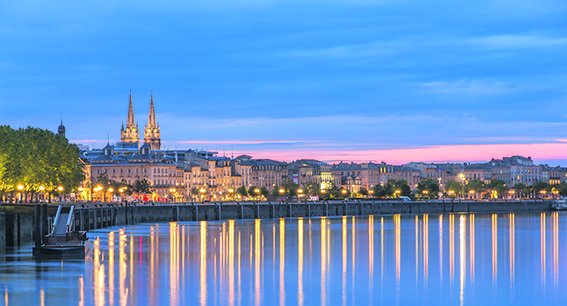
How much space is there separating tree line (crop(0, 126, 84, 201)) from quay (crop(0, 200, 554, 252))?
3.50 meters

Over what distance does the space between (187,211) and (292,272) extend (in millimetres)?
79392

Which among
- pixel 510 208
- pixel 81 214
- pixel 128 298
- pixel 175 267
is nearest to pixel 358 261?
pixel 175 267

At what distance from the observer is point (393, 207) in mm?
176875

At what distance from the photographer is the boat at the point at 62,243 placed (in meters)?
60.2

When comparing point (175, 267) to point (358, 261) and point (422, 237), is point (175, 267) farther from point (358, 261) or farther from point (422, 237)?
point (422, 237)

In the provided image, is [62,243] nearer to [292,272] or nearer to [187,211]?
[292,272]

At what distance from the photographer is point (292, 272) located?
2279 inches

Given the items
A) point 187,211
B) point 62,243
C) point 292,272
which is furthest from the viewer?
point 187,211

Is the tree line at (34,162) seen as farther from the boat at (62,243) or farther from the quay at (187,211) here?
the boat at (62,243)

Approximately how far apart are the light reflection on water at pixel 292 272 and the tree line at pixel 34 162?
519 inches

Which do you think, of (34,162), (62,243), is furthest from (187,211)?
(62,243)

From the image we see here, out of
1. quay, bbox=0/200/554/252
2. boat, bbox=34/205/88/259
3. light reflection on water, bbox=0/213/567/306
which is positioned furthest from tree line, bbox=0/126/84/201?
boat, bbox=34/205/88/259

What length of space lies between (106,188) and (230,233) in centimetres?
10188

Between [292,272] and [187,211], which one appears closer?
[292,272]
